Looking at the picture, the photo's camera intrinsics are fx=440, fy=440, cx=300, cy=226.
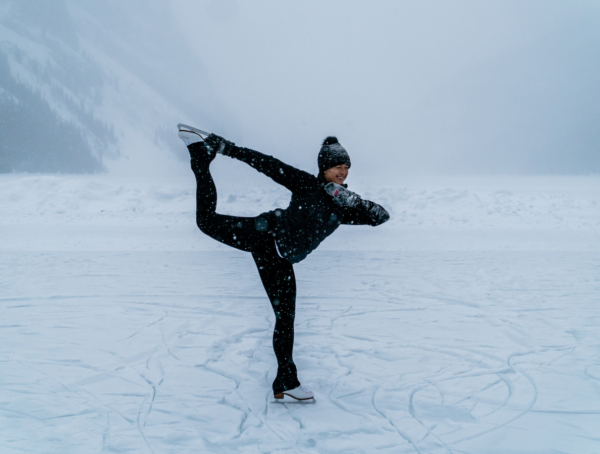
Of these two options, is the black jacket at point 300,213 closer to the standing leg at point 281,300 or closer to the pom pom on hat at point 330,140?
the standing leg at point 281,300

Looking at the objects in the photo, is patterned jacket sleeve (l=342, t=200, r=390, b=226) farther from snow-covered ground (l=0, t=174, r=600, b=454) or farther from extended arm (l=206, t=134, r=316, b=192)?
snow-covered ground (l=0, t=174, r=600, b=454)

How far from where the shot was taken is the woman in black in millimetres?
2205

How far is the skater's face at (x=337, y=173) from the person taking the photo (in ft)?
7.54

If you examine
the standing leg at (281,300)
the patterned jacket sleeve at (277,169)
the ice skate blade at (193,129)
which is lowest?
the standing leg at (281,300)

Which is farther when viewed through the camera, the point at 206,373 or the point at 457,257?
the point at 457,257

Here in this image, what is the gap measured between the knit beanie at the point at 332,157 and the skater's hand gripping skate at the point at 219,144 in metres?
0.47

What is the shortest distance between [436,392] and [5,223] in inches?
492

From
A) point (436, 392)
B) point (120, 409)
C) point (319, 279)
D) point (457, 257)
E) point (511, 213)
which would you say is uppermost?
point (511, 213)

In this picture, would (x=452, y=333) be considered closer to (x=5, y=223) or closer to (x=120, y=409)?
(x=120, y=409)

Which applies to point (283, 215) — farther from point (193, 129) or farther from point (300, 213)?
point (193, 129)

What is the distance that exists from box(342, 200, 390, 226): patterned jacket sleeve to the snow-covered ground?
40.2 inches

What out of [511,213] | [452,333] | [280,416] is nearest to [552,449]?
[280,416]

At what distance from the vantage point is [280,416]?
2.29m

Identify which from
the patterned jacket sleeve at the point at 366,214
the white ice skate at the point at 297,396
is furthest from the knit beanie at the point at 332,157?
the white ice skate at the point at 297,396
